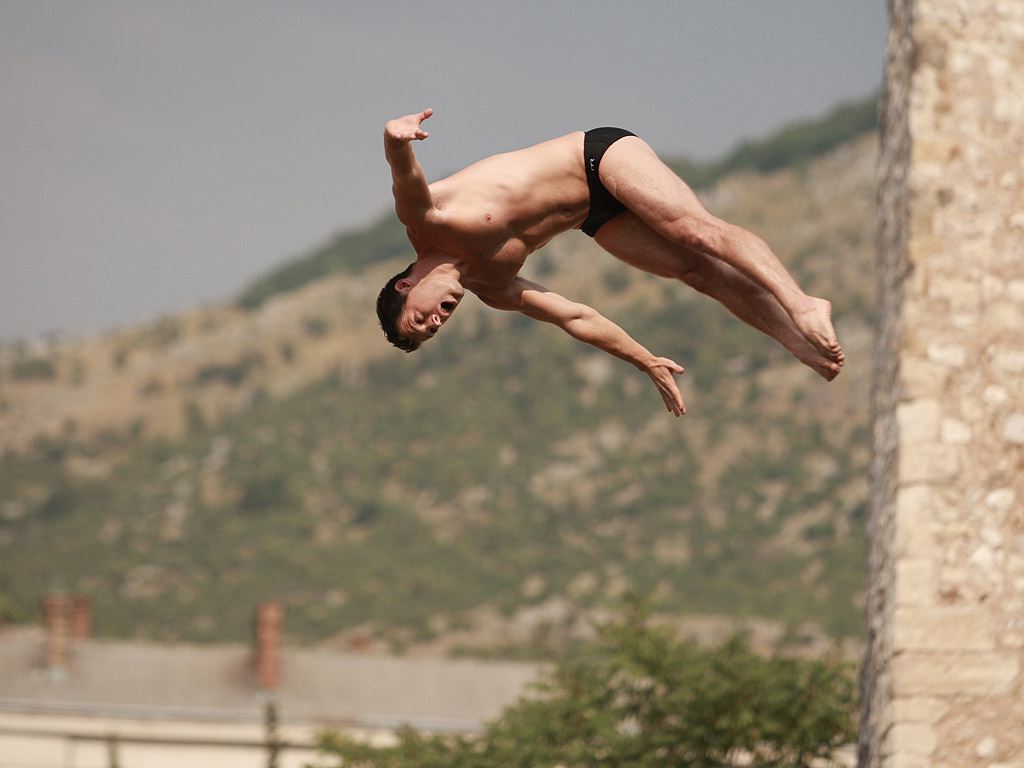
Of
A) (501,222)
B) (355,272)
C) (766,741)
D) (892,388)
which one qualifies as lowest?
(766,741)

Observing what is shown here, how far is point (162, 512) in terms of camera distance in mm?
79562

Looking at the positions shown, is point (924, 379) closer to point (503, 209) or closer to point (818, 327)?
point (818, 327)

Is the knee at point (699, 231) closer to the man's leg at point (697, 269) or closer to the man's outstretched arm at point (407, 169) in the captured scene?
the man's leg at point (697, 269)

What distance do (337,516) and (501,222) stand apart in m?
73.4

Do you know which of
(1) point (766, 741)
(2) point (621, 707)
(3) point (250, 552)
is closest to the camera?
(1) point (766, 741)

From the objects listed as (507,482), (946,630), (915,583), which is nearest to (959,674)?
(946,630)

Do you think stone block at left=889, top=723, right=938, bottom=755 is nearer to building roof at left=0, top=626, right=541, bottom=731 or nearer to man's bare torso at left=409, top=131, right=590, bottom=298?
man's bare torso at left=409, top=131, right=590, bottom=298

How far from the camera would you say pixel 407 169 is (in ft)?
17.9

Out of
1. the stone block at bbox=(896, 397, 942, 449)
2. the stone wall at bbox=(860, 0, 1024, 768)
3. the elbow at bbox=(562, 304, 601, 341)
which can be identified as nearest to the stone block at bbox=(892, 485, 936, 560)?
the stone wall at bbox=(860, 0, 1024, 768)

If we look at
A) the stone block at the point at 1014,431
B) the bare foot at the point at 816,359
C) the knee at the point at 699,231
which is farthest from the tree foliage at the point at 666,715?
the knee at the point at 699,231

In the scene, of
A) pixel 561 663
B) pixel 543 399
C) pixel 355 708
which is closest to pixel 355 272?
pixel 543 399

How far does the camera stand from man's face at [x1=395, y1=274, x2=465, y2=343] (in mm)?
5602

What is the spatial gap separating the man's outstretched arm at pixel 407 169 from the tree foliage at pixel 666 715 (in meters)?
10.7

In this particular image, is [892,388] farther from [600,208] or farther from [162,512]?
[162,512]
